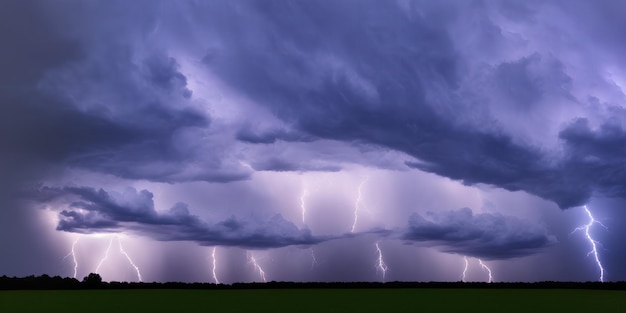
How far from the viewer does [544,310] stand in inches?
1715

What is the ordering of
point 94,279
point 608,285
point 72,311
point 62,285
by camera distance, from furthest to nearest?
point 94,279 → point 62,285 → point 608,285 → point 72,311

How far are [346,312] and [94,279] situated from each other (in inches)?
3857

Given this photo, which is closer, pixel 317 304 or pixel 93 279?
pixel 317 304

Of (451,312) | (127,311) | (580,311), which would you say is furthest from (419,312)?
(127,311)

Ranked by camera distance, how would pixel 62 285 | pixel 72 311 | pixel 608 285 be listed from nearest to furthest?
1. pixel 72 311
2. pixel 608 285
3. pixel 62 285

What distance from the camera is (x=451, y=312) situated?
40.2 meters

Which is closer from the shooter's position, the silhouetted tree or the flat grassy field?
the flat grassy field

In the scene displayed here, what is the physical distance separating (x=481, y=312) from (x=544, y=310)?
7051mm

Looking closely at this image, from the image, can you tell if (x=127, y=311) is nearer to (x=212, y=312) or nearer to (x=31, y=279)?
(x=212, y=312)

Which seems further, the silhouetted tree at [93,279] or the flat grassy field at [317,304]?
the silhouetted tree at [93,279]

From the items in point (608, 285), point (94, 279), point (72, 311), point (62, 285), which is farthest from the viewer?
point (94, 279)

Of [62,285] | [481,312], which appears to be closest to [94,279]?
[62,285]

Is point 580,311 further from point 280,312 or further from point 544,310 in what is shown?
point 280,312

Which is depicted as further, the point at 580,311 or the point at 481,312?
the point at 580,311
